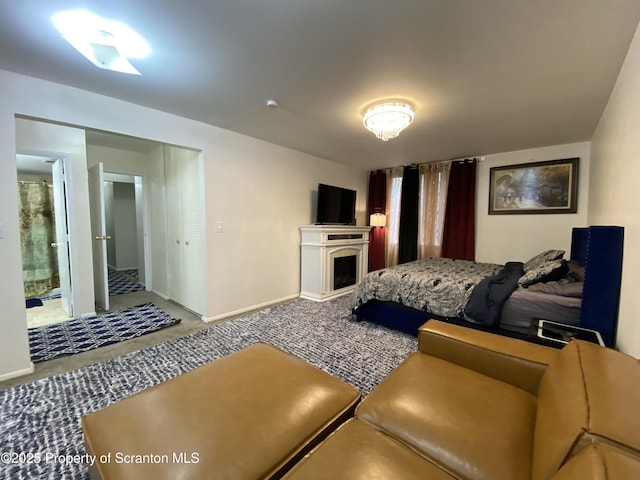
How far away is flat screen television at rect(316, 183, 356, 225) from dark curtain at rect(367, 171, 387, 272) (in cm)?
69

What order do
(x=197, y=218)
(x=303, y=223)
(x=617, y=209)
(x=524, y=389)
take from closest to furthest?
(x=524, y=389), (x=617, y=209), (x=197, y=218), (x=303, y=223)

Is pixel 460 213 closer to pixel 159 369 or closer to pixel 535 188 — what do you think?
pixel 535 188

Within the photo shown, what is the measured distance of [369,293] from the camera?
3.14 metres

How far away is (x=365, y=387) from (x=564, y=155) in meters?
4.11

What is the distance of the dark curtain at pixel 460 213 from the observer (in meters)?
4.39

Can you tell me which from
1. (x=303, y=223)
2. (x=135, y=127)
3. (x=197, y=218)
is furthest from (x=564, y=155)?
(x=135, y=127)

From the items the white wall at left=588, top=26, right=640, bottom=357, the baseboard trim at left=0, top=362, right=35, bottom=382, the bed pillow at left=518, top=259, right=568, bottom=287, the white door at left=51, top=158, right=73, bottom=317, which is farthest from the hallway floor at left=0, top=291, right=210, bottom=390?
the white wall at left=588, top=26, right=640, bottom=357

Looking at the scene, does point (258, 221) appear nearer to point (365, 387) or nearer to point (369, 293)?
point (369, 293)

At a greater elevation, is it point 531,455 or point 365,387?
point 531,455

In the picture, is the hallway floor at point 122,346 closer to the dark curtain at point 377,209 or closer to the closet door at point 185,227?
the closet door at point 185,227

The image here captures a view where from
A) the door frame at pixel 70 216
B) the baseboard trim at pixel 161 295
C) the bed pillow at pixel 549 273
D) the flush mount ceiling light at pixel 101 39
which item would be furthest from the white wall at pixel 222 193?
the bed pillow at pixel 549 273

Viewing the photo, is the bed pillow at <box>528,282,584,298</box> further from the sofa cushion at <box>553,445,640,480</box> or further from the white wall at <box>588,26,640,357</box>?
the sofa cushion at <box>553,445,640,480</box>

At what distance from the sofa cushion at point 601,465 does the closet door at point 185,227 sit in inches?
131

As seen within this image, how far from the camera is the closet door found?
3340 millimetres
